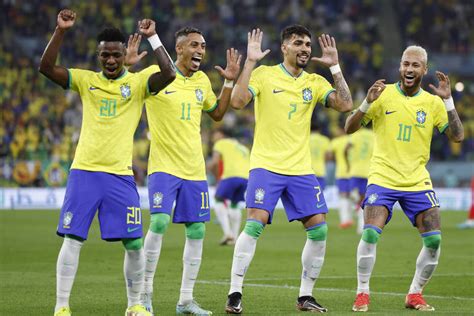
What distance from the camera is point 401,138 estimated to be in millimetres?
11125

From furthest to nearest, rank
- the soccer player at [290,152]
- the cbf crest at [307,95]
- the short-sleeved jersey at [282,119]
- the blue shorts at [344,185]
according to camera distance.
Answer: the blue shorts at [344,185]
the cbf crest at [307,95]
the short-sleeved jersey at [282,119]
the soccer player at [290,152]

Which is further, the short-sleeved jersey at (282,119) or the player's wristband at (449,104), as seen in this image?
the player's wristband at (449,104)

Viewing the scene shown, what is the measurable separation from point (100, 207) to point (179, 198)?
139cm

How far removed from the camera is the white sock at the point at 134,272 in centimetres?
956

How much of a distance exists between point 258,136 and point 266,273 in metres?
4.51

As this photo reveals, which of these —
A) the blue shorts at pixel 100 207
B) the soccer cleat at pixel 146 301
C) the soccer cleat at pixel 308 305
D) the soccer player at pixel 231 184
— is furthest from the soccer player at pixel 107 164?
the soccer player at pixel 231 184

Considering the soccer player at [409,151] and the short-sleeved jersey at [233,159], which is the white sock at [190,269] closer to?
the soccer player at [409,151]

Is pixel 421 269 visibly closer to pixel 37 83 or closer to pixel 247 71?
pixel 247 71

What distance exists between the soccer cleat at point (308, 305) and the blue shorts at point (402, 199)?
1176mm

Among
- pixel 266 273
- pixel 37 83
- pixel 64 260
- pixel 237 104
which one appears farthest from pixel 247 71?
pixel 37 83

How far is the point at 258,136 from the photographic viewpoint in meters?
10.9

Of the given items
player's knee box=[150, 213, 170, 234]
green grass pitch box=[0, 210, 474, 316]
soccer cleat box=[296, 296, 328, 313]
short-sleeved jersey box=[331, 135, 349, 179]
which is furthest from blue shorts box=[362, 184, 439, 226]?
short-sleeved jersey box=[331, 135, 349, 179]

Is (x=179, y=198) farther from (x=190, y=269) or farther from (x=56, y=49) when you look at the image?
(x=56, y=49)

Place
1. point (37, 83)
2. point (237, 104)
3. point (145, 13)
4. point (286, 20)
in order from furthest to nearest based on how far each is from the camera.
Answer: point (286, 20) → point (145, 13) → point (37, 83) → point (237, 104)
